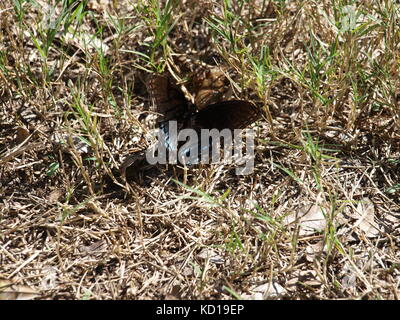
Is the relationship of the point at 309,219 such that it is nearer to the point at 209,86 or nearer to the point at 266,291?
the point at 266,291

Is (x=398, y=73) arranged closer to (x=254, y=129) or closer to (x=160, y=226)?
(x=254, y=129)

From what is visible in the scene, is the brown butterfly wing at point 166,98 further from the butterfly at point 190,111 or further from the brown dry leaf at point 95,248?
the brown dry leaf at point 95,248

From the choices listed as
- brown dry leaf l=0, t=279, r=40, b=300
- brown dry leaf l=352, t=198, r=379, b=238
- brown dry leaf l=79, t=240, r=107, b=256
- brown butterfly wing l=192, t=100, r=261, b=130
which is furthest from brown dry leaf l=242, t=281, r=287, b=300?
brown dry leaf l=0, t=279, r=40, b=300

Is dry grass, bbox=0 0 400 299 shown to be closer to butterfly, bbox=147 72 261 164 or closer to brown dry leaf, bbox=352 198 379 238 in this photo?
brown dry leaf, bbox=352 198 379 238

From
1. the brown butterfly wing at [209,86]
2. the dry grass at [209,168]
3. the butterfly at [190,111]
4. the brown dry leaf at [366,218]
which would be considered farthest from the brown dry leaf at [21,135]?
the brown dry leaf at [366,218]

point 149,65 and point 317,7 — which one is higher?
point 317,7

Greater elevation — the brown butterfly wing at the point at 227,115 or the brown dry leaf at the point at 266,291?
the brown butterfly wing at the point at 227,115

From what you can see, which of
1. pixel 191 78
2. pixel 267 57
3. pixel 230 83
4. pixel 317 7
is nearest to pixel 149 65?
pixel 191 78
